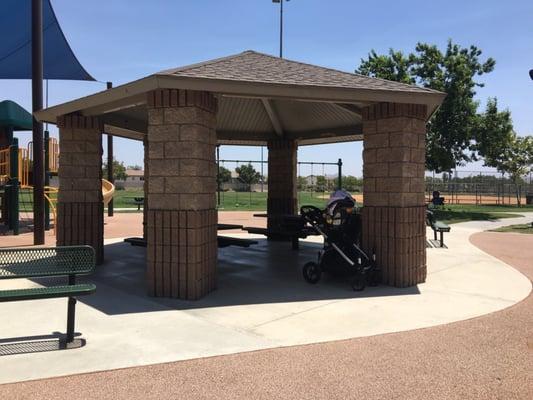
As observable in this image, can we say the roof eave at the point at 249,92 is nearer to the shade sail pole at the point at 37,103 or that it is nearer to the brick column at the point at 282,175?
the shade sail pole at the point at 37,103

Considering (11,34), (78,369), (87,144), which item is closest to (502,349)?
(78,369)

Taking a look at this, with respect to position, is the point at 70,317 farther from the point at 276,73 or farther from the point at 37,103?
the point at 37,103

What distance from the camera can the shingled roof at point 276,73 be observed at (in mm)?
6117

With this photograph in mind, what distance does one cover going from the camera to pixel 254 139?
43.5 ft

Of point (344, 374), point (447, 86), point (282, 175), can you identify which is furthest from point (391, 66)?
point (344, 374)

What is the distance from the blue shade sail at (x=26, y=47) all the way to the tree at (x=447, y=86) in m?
15.1

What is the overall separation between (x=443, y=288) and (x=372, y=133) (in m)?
2.55

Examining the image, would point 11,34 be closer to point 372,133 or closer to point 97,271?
point 97,271

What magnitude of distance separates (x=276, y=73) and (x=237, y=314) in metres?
3.46

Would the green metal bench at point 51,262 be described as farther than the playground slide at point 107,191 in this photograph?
No

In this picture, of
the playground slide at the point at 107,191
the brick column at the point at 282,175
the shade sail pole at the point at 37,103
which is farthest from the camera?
the playground slide at the point at 107,191

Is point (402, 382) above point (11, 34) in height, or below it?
below

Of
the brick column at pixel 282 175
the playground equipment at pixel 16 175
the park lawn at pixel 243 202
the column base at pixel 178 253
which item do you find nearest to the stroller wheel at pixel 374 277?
the column base at pixel 178 253

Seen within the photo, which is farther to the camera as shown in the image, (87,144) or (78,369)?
(87,144)
